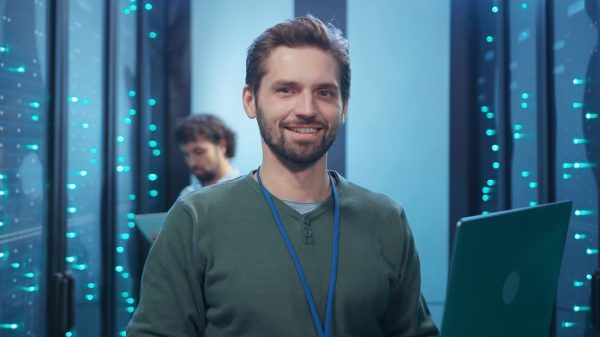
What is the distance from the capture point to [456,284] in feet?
2.58

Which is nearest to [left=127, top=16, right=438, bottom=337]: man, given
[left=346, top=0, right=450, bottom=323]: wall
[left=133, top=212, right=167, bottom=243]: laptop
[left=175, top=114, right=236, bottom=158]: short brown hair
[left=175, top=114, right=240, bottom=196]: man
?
[left=133, top=212, right=167, bottom=243]: laptop

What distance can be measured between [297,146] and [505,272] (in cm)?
49

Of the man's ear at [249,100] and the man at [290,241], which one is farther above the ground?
the man's ear at [249,100]

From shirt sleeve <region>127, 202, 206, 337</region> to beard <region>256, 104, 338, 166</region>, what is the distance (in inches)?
8.5

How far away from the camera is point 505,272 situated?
868 mm

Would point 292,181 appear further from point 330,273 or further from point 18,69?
point 18,69

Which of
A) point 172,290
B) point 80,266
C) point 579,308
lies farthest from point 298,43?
point 80,266

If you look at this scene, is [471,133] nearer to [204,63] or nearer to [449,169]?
[449,169]

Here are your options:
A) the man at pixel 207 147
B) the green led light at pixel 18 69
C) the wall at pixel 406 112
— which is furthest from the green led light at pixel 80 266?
the wall at pixel 406 112

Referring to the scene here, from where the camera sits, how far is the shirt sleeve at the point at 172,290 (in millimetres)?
1100

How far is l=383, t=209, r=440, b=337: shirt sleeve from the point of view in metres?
1.23

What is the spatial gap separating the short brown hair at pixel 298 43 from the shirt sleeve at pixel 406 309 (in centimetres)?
38

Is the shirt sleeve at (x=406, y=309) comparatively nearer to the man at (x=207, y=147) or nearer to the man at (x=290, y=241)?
Answer: the man at (x=290, y=241)

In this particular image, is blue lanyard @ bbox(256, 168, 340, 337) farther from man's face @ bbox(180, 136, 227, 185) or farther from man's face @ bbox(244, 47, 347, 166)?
man's face @ bbox(180, 136, 227, 185)
